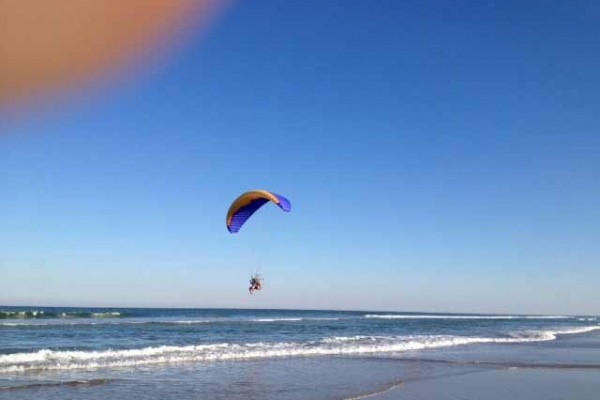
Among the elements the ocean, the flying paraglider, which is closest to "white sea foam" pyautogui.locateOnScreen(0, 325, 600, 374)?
the ocean

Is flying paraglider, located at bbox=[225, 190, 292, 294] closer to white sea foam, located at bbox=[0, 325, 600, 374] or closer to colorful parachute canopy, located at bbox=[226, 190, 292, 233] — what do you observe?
colorful parachute canopy, located at bbox=[226, 190, 292, 233]

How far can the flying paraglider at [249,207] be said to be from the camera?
59.8 ft

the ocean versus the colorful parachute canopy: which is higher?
the colorful parachute canopy

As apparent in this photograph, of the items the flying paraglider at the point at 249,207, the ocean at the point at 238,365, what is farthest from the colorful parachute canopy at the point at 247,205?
the ocean at the point at 238,365

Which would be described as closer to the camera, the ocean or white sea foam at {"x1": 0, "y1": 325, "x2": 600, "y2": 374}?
the ocean

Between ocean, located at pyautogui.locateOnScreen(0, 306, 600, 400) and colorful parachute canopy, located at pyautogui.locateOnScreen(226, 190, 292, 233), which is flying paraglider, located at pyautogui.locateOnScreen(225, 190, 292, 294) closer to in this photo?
colorful parachute canopy, located at pyautogui.locateOnScreen(226, 190, 292, 233)

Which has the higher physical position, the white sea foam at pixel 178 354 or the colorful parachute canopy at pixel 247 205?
the colorful parachute canopy at pixel 247 205

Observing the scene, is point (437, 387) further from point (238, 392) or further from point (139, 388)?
point (139, 388)

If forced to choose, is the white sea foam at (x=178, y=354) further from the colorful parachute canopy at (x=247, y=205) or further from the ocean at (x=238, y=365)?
the colorful parachute canopy at (x=247, y=205)

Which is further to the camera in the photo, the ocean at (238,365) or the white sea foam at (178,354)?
the white sea foam at (178,354)

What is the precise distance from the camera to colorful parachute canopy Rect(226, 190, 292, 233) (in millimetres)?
18203

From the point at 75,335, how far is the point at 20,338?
268 cm

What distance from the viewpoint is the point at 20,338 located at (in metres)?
27.2

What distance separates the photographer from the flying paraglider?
59.8 ft
